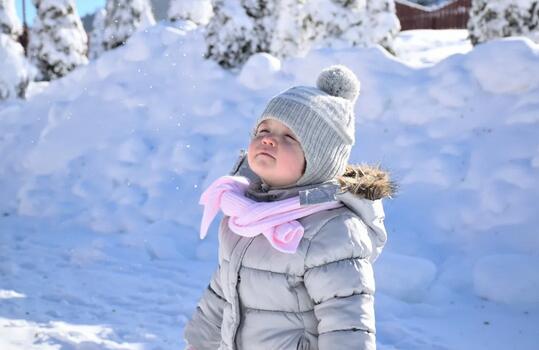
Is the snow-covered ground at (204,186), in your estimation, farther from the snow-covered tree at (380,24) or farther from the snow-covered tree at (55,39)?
the snow-covered tree at (55,39)

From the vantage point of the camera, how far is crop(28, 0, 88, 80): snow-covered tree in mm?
20312

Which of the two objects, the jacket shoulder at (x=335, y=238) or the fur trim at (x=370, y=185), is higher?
the fur trim at (x=370, y=185)

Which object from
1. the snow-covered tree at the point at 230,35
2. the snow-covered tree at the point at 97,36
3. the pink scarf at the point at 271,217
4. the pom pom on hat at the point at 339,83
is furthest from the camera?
the snow-covered tree at the point at 97,36

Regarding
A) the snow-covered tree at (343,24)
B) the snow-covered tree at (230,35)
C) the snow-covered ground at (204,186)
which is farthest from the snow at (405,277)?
the snow-covered tree at (343,24)

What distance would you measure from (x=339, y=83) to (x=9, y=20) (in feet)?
54.6

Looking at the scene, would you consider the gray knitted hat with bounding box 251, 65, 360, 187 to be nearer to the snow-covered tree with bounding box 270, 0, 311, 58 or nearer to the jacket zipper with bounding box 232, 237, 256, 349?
the jacket zipper with bounding box 232, 237, 256, 349

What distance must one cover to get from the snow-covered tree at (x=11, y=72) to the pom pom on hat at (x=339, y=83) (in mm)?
13969

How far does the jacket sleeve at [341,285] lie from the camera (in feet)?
5.59

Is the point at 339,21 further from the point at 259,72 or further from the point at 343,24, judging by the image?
the point at 259,72

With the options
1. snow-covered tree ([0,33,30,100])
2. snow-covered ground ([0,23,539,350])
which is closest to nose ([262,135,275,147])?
snow-covered ground ([0,23,539,350])

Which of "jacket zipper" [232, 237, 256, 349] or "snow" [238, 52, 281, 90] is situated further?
"snow" [238, 52, 281, 90]

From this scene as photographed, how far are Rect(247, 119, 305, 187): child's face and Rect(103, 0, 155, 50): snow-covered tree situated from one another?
2032cm

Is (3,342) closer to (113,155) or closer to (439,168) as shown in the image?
(439,168)

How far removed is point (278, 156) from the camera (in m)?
1.92
